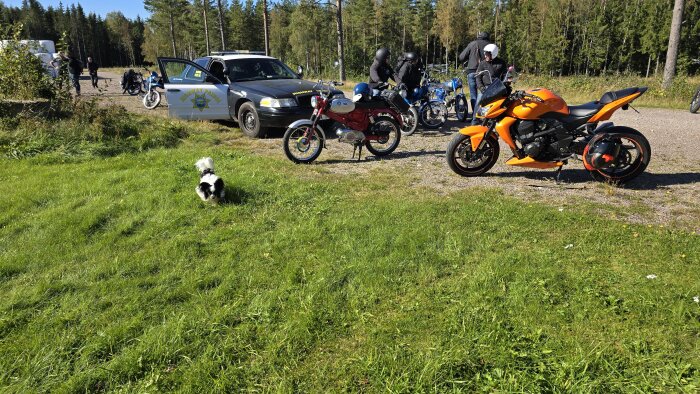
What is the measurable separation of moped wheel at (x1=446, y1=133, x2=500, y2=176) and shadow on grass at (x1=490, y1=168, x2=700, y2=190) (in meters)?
0.28

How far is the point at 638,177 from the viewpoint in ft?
19.4

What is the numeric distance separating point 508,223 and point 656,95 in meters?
14.0

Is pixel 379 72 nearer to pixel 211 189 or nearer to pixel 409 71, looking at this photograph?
pixel 409 71

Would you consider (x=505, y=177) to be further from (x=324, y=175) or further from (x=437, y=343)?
(x=437, y=343)

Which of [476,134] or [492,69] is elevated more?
[492,69]

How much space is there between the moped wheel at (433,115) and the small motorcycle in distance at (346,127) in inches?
96.6

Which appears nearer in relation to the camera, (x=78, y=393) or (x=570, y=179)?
(x=78, y=393)

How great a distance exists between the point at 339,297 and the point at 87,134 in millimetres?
7017

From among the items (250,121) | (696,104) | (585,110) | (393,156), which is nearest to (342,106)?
(393,156)

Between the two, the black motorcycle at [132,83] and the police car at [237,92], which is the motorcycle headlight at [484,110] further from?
the black motorcycle at [132,83]

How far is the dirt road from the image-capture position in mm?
4781

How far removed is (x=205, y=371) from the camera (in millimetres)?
2410

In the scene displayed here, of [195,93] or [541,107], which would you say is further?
[195,93]

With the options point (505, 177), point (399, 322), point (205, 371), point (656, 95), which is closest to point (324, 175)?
point (505, 177)
